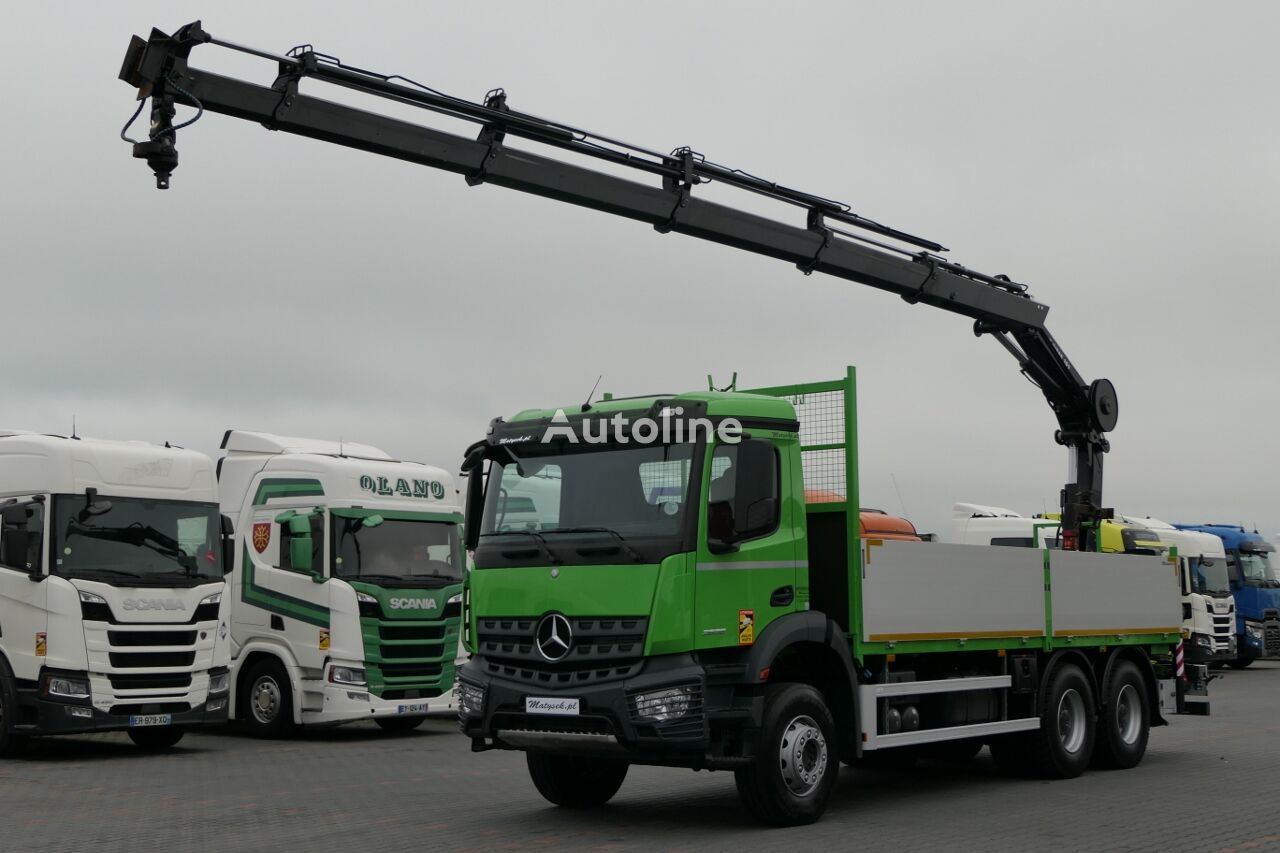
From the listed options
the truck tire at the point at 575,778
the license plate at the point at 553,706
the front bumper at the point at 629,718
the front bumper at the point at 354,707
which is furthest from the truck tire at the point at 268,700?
the license plate at the point at 553,706

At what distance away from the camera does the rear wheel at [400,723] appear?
1936cm

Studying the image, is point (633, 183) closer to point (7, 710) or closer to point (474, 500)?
point (474, 500)

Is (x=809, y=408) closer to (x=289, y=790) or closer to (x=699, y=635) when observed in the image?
(x=699, y=635)

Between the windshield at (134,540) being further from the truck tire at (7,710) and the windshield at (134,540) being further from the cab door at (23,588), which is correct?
the truck tire at (7,710)

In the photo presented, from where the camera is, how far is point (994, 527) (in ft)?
93.9

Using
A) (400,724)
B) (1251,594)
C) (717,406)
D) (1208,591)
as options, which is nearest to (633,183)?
(717,406)

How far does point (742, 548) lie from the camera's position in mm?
10180

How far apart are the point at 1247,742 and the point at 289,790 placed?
1043 cm

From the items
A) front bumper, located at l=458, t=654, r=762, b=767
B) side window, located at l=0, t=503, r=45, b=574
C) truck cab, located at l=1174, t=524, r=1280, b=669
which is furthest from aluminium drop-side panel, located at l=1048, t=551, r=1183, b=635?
truck cab, located at l=1174, t=524, r=1280, b=669

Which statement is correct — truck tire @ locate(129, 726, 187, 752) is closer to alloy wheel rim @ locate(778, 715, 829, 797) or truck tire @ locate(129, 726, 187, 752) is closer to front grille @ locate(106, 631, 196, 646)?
front grille @ locate(106, 631, 196, 646)

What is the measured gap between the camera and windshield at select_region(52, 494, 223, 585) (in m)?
15.4

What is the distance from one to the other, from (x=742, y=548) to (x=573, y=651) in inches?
53.4

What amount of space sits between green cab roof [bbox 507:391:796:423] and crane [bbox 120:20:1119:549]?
8.30ft

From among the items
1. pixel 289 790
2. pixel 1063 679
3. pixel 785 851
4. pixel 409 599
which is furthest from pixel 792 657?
pixel 409 599
